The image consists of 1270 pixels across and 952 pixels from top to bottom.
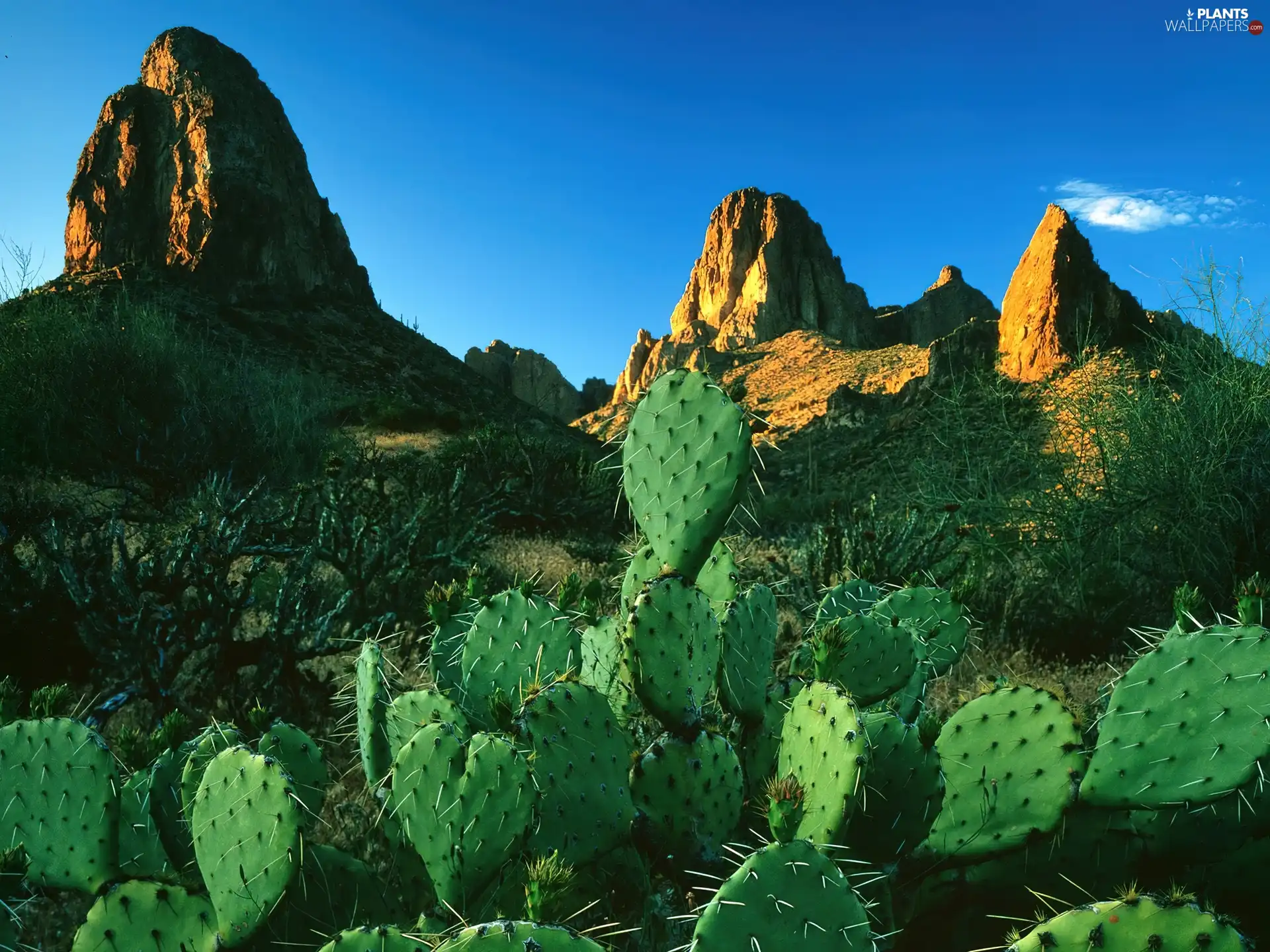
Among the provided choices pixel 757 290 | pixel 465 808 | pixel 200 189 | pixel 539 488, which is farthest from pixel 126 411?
pixel 757 290

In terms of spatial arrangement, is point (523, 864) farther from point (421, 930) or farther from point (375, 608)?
point (375, 608)

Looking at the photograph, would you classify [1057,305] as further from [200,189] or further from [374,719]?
[200,189]

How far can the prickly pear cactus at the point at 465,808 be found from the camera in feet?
5.06

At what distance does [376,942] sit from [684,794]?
0.86 metres

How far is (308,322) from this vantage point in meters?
40.8

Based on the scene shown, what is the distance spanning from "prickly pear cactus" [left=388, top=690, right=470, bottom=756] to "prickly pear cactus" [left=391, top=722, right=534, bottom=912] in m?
0.43

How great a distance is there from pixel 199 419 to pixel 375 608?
854 cm

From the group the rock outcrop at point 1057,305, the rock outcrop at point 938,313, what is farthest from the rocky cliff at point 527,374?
the rock outcrop at point 1057,305

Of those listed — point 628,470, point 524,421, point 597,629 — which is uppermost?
point 524,421

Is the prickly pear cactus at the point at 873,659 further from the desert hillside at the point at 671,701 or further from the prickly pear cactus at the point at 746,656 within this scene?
the prickly pear cactus at the point at 746,656

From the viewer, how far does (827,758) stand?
175 cm

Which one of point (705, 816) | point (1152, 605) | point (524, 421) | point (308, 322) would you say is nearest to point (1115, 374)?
point (1152, 605)

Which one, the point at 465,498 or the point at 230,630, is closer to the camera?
the point at 230,630

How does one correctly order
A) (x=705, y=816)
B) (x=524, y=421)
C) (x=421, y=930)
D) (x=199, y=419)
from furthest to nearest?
(x=524, y=421) → (x=199, y=419) → (x=705, y=816) → (x=421, y=930)
